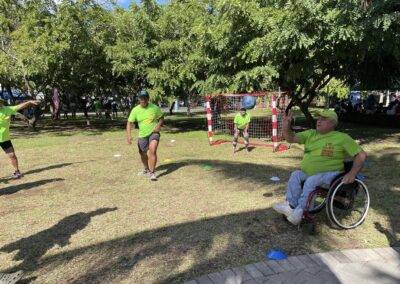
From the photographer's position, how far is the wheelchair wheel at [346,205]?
4312 mm

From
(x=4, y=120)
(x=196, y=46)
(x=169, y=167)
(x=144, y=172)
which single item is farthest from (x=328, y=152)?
(x=196, y=46)

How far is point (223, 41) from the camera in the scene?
13.3 meters

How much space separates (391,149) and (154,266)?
29.1 feet

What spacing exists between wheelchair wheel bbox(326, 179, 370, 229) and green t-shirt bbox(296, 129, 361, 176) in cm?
25

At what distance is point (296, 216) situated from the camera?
4.37 meters

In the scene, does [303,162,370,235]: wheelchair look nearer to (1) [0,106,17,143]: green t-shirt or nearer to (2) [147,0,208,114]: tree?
(1) [0,106,17,143]: green t-shirt

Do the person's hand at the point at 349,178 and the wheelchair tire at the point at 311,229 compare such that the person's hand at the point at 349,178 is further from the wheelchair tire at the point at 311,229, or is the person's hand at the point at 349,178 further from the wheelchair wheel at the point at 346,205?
the wheelchair tire at the point at 311,229

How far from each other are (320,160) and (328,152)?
13cm

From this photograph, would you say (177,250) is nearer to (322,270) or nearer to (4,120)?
(322,270)

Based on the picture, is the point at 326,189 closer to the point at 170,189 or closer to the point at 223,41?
the point at 170,189

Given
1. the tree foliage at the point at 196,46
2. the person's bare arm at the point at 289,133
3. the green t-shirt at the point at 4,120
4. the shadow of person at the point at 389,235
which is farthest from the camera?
the tree foliage at the point at 196,46

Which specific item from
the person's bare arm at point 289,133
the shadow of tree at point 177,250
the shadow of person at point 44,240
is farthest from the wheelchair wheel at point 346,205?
the shadow of person at point 44,240

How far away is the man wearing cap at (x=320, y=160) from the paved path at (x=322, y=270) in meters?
0.66

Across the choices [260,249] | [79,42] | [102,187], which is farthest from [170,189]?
[79,42]
